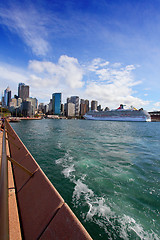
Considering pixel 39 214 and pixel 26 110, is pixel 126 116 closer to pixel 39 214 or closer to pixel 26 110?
pixel 39 214

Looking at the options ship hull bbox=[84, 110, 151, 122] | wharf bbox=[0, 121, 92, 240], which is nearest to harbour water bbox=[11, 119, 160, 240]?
wharf bbox=[0, 121, 92, 240]

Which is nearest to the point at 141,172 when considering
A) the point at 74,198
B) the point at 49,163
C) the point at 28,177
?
the point at 74,198

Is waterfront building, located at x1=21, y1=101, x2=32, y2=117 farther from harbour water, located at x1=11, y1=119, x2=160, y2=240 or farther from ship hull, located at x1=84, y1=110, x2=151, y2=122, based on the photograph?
harbour water, located at x1=11, y1=119, x2=160, y2=240

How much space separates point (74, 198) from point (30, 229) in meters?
3.14

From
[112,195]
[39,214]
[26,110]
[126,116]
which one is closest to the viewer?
[39,214]

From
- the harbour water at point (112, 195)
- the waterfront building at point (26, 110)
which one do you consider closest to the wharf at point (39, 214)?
the harbour water at point (112, 195)

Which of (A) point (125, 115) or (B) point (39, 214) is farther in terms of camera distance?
(A) point (125, 115)

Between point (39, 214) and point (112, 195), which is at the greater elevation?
point (39, 214)

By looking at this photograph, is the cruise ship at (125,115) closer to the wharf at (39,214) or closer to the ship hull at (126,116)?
the ship hull at (126,116)

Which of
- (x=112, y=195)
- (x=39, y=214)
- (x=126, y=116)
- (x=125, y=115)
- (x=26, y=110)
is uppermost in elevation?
(x=26, y=110)

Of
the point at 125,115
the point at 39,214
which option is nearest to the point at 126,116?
the point at 125,115

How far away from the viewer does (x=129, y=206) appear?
476cm

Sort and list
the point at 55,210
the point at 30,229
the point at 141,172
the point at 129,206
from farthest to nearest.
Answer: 1. the point at 141,172
2. the point at 129,206
3. the point at 30,229
4. the point at 55,210

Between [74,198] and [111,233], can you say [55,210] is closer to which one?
[111,233]
